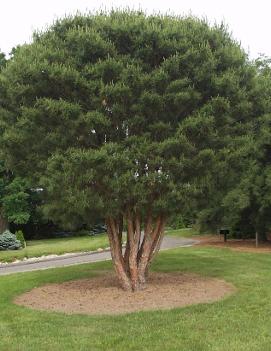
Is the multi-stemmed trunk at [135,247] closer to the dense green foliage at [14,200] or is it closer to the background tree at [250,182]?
the background tree at [250,182]

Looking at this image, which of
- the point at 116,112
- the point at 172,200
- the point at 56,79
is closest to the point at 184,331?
the point at 172,200

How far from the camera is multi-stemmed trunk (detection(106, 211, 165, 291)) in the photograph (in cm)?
1134

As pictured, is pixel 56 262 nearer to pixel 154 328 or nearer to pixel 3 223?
pixel 154 328

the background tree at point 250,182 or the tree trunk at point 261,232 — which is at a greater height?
the background tree at point 250,182

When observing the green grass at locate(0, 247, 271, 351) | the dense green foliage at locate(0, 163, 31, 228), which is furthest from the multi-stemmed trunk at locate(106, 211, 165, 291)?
the dense green foliage at locate(0, 163, 31, 228)

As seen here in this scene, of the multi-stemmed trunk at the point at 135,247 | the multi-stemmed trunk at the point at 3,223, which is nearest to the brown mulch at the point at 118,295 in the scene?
the multi-stemmed trunk at the point at 135,247

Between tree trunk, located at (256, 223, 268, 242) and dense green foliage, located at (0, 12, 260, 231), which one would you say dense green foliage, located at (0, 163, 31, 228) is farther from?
dense green foliage, located at (0, 12, 260, 231)

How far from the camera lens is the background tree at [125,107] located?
9891 mm

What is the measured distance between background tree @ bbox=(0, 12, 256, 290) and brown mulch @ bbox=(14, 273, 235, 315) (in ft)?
5.96

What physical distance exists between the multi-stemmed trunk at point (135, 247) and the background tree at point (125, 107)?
0.60 meters

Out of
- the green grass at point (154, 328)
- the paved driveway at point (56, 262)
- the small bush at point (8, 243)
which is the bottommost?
the green grass at point (154, 328)

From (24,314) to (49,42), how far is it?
5.64m

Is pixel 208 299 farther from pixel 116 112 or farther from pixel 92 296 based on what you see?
pixel 116 112

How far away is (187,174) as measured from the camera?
10648 millimetres
